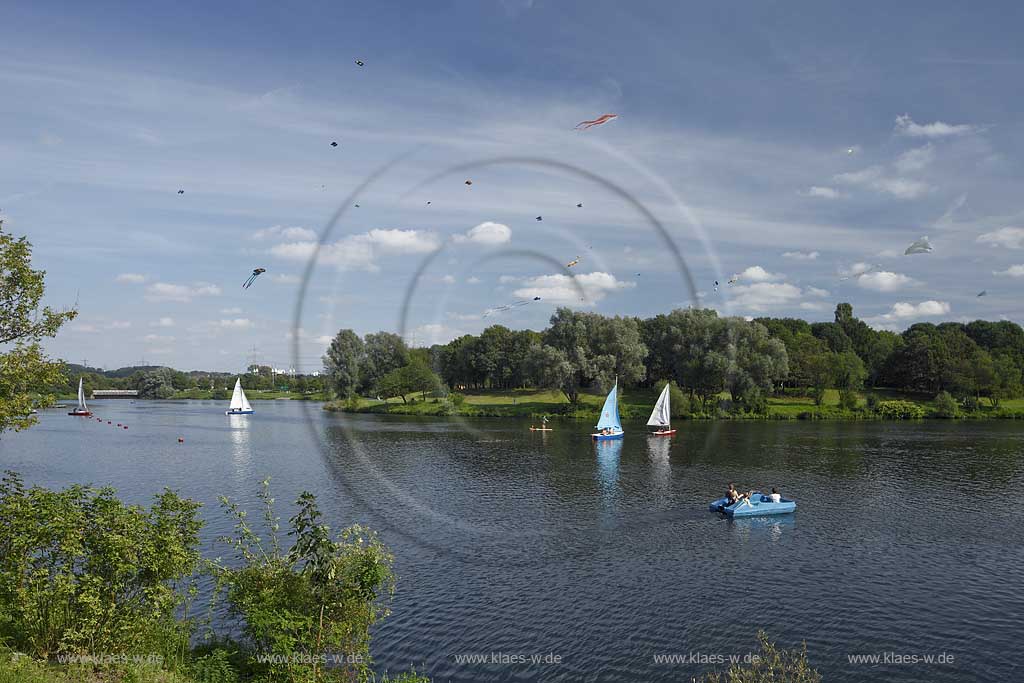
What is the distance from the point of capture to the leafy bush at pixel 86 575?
62.2 feet

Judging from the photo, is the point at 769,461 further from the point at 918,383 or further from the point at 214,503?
the point at 918,383

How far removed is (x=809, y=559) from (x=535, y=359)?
8477 centimetres

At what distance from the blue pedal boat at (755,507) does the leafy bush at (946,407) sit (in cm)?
10089

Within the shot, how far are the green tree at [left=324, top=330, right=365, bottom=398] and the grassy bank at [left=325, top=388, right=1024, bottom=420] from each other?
5.92 meters

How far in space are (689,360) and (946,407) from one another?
5477 centimetres

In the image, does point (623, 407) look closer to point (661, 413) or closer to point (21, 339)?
point (661, 413)

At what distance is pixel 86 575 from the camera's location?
62.7ft

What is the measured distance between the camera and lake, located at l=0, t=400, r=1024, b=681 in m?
28.8

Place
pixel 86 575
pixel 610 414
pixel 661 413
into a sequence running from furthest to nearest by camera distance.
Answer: pixel 661 413 < pixel 610 414 < pixel 86 575

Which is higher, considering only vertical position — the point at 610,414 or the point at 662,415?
the point at 610,414

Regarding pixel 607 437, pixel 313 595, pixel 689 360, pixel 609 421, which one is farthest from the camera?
pixel 689 360

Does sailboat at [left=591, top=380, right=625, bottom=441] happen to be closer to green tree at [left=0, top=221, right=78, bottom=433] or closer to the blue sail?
the blue sail

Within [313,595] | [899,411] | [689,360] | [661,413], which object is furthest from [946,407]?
[313,595]

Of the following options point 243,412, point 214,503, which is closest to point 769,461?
point 214,503
